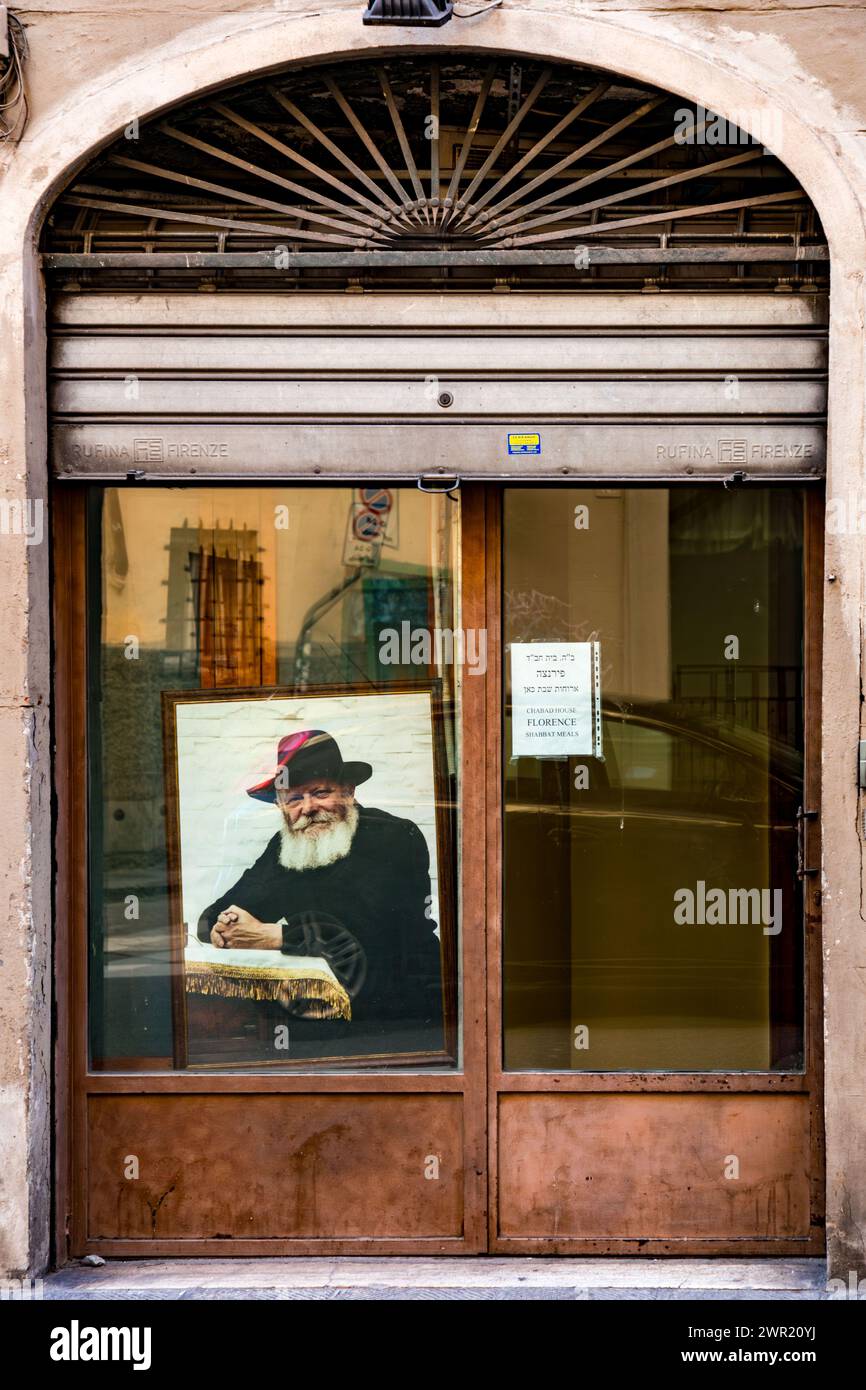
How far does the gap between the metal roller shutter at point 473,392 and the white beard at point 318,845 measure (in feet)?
4.61

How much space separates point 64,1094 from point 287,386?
9.43ft

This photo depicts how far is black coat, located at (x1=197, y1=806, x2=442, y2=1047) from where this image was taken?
4883mm

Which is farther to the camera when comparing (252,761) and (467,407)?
(252,761)

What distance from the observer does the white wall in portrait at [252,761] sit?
4934 mm

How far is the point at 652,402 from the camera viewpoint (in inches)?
183

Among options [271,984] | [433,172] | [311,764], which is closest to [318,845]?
[311,764]

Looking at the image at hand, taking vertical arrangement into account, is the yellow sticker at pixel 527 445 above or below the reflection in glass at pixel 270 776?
above

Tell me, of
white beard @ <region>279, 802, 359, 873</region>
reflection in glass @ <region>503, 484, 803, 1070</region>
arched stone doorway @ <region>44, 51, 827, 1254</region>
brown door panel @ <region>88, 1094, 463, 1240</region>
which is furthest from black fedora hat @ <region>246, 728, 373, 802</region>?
brown door panel @ <region>88, 1094, 463, 1240</region>

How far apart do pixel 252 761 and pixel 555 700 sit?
1.25m

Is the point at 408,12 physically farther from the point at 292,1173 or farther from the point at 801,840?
the point at 292,1173

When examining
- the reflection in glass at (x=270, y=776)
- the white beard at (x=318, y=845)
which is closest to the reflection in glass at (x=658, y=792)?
the reflection in glass at (x=270, y=776)

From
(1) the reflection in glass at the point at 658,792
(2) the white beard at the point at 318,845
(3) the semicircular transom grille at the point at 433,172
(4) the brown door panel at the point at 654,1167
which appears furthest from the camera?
(2) the white beard at the point at 318,845

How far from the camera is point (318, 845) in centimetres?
495

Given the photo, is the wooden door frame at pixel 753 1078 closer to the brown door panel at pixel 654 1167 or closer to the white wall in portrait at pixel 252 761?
the brown door panel at pixel 654 1167
